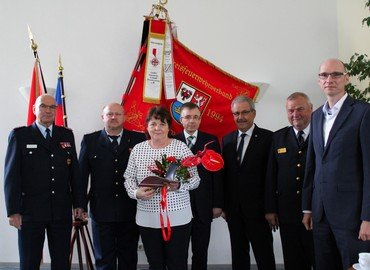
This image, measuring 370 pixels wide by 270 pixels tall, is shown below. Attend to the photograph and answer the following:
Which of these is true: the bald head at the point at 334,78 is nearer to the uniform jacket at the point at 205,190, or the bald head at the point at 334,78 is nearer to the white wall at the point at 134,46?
the uniform jacket at the point at 205,190

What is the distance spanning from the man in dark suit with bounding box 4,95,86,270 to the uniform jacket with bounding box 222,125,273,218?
1.08m

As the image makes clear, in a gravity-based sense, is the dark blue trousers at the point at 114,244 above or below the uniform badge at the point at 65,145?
below

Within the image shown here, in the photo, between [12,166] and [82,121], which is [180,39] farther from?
[12,166]

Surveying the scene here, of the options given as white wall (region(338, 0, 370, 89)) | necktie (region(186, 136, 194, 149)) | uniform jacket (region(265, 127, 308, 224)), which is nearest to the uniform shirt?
uniform jacket (region(265, 127, 308, 224))

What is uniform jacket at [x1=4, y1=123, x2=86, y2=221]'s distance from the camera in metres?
2.28

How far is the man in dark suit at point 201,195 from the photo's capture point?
247cm

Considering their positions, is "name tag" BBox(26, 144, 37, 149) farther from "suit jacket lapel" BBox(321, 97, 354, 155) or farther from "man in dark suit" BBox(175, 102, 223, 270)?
"suit jacket lapel" BBox(321, 97, 354, 155)

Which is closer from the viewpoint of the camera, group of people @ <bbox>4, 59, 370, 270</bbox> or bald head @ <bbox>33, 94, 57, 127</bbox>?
group of people @ <bbox>4, 59, 370, 270</bbox>

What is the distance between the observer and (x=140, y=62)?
10.5 feet

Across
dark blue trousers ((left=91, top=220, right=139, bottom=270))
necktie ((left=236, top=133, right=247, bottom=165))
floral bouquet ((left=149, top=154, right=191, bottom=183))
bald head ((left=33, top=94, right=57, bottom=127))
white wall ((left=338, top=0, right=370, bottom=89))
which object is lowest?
dark blue trousers ((left=91, top=220, right=139, bottom=270))

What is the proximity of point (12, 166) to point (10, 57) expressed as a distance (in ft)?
5.66

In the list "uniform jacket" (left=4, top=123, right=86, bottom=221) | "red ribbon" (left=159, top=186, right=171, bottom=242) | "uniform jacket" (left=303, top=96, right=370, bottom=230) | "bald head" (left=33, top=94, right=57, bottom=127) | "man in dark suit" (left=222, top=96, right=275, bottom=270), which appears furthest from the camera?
"man in dark suit" (left=222, top=96, right=275, bottom=270)

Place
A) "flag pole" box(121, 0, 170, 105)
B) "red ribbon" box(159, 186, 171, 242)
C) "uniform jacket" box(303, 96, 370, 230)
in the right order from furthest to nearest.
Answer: "flag pole" box(121, 0, 170, 105) → "red ribbon" box(159, 186, 171, 242) → "uniform jacket" box(303, 96, 370, 230)

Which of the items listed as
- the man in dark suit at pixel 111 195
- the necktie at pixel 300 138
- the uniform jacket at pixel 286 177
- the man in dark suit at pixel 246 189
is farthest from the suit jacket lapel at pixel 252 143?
the man in dark suit at pixel 111 195
